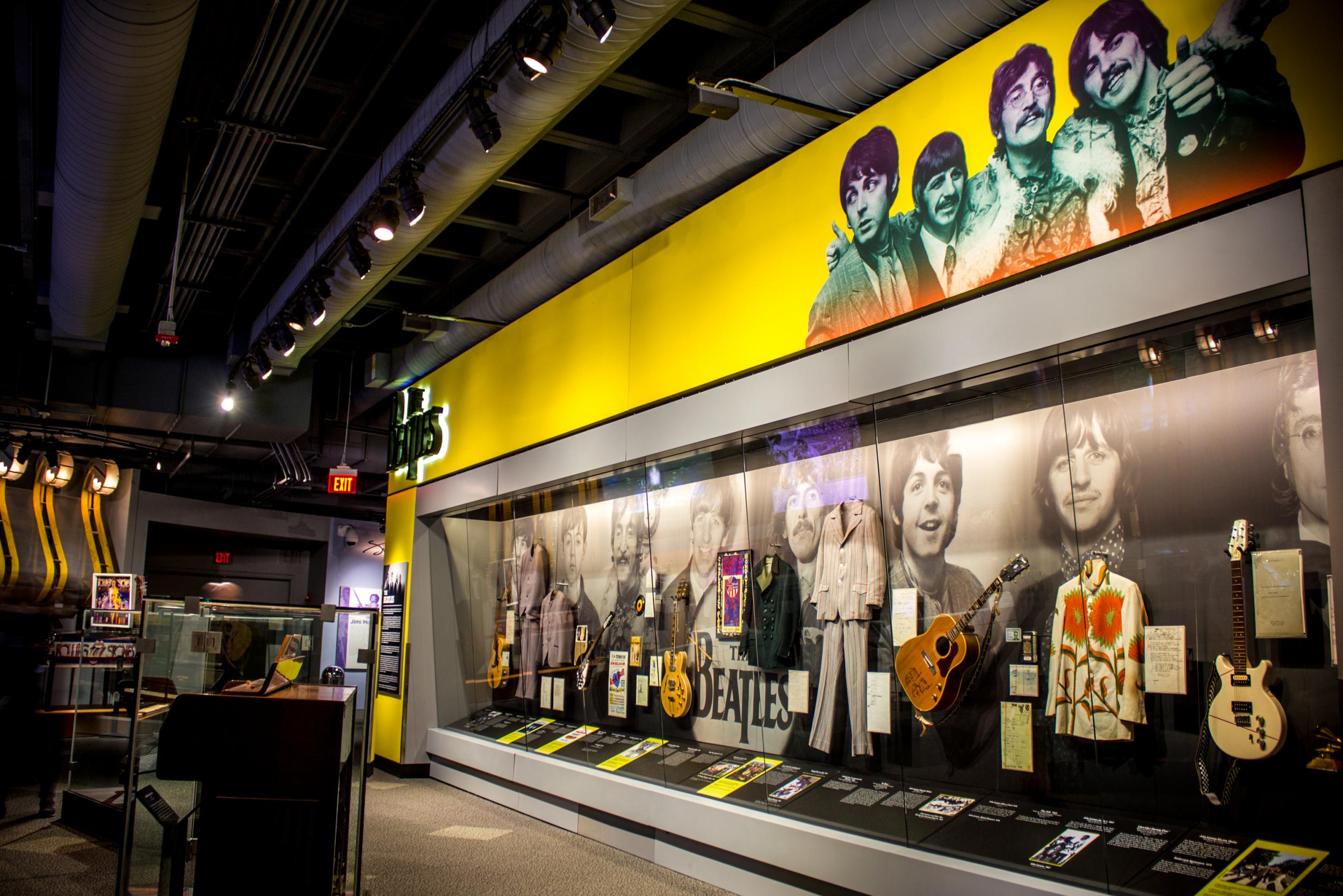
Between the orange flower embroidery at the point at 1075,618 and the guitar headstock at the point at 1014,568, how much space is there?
10.0 inches

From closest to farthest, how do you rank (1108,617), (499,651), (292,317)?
(1108,617) < (292,317) < (499,651)

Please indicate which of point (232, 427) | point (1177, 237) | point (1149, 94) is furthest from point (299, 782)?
point (232, 427)

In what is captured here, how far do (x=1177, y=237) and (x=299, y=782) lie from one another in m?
3.52

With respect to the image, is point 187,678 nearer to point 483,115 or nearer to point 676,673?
point 676,673

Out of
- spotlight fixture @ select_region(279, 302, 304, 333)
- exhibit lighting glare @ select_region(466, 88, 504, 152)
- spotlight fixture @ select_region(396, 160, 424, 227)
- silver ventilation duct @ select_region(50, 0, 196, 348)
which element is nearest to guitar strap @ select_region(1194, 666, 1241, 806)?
exhibit lighting glare @ select_region(466, 88, 504, 152)

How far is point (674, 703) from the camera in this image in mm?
5473

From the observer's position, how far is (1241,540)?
9.96 ft

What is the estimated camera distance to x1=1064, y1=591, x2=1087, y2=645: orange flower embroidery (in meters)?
3.42

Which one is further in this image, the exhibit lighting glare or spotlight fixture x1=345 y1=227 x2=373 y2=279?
spotlight fixture x1=345 y1=227 x2=373 y2=279

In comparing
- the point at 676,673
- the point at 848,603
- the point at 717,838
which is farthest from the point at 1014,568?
the point at 676,673

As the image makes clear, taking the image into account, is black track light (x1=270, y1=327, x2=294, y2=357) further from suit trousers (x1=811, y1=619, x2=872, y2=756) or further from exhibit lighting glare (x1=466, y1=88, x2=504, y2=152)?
suit trousers (x1=811, y1=619, x2=872, y2=756)

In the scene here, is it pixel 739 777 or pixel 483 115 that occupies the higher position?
pixel 483 115

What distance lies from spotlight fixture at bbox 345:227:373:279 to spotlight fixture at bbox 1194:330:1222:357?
4.72 m

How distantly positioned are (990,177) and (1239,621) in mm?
1791
